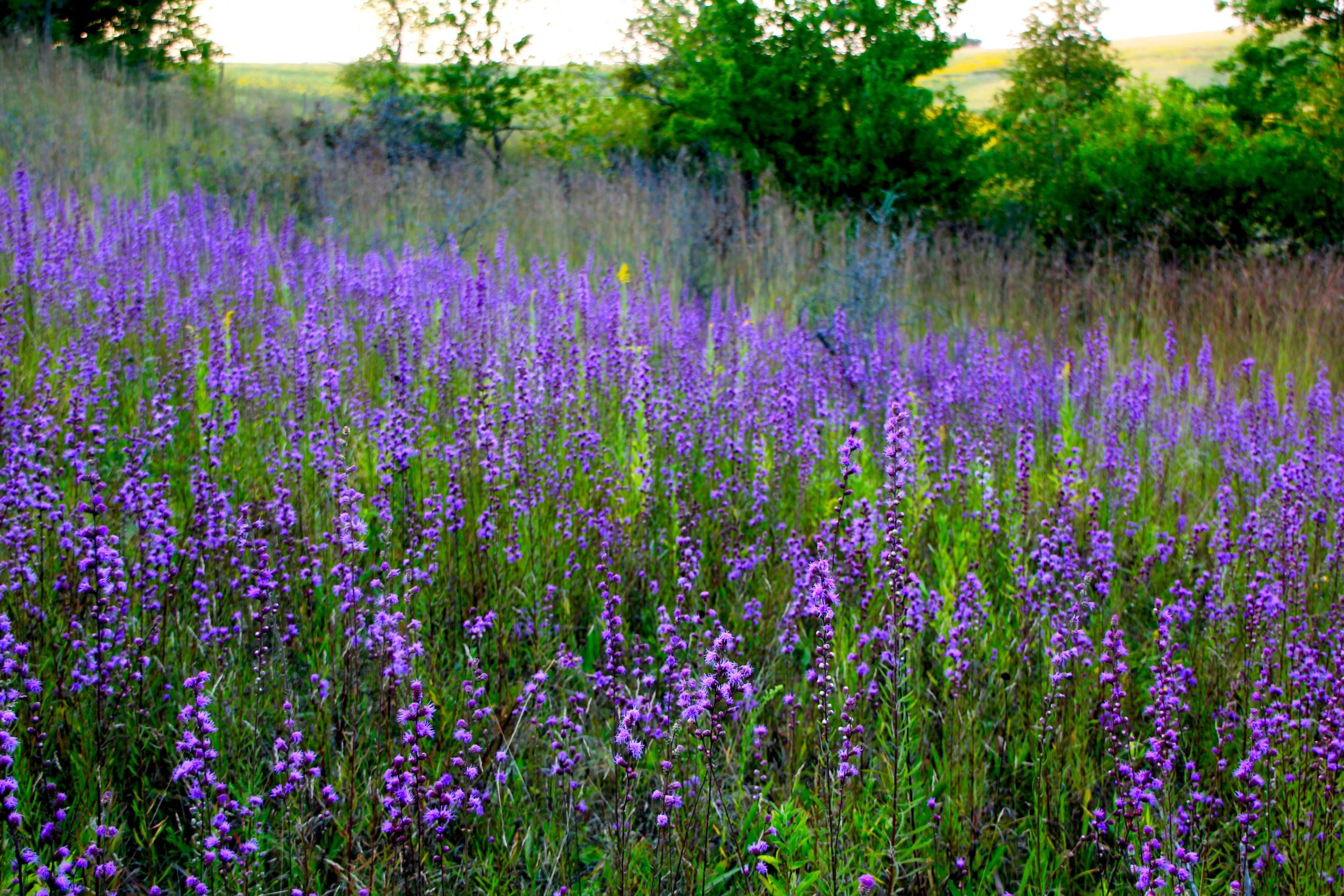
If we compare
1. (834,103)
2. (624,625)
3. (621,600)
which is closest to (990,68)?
(834,103)

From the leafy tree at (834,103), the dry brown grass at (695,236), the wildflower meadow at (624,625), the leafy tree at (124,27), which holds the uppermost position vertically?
the leafy tree at (124,27)

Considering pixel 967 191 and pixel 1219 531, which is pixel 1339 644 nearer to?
pixel 1219 531

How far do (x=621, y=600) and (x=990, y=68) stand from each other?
275 feet

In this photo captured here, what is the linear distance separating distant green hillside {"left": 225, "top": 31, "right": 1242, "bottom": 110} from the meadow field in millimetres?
44584

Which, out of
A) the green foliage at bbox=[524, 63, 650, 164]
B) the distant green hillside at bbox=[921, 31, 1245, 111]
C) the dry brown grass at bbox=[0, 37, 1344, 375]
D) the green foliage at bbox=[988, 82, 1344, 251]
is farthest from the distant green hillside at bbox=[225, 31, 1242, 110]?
the green foliage at bbox=[988, 82, 1344, 251]

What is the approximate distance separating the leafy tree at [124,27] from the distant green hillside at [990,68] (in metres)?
25.6

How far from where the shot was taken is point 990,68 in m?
75.9

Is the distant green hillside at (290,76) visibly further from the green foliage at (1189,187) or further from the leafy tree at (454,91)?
the green foliage at (1189,187)

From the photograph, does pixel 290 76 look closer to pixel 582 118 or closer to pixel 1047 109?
pixel 582 118

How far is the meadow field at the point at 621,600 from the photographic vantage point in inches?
75.4

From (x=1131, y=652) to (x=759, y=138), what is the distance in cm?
1206

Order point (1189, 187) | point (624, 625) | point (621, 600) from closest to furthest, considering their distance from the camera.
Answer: point (621, 600)
point (624, 625)
point (1189, 187)

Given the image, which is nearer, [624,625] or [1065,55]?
[624,625]

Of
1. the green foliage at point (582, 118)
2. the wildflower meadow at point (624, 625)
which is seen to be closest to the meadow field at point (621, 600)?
the wildflower meadow at point (624, 625)
